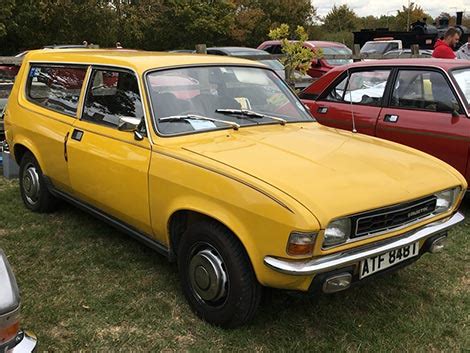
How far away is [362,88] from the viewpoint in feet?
20.1

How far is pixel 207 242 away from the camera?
304 cm

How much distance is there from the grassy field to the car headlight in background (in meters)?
0.35

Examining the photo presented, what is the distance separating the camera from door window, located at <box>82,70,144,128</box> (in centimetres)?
375

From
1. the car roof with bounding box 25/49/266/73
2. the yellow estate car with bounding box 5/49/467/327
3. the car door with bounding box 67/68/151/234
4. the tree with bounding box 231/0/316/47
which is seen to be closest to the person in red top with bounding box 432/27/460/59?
the yellow estate car with bounding box 5/49/467/327

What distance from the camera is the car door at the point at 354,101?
19.0 ft

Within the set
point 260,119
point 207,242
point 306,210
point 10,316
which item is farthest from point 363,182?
point 10,316

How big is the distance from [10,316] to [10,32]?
25787 millimetres

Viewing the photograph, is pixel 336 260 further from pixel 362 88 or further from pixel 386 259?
pixel 362 88

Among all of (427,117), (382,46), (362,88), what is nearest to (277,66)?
(362,88)

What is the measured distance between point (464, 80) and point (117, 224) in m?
3.86

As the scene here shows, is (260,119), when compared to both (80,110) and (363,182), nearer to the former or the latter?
(363,182)

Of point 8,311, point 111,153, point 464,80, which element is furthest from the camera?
point 464,80

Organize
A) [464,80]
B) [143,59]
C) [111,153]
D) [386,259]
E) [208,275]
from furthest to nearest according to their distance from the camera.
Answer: [464,80] < [143,59] < [111,153] < [208,275] < [386,259]

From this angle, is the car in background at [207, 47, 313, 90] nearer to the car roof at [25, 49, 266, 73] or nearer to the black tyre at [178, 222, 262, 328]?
the car roof at [25, 49, 266, 73]
